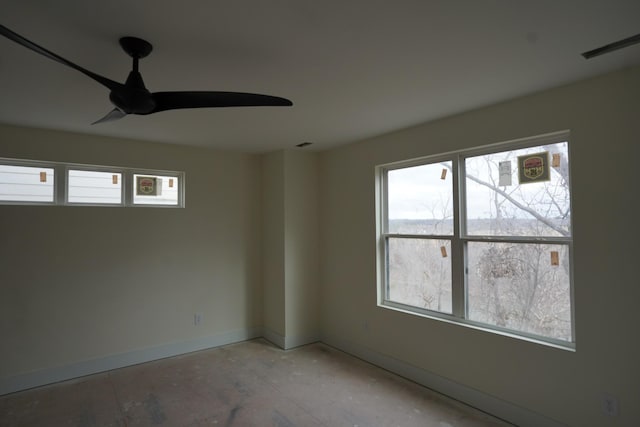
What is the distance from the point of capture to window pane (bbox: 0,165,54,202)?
3.47m

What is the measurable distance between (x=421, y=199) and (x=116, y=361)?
3698 mm

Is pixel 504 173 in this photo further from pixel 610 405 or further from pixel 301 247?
pixel 301 247

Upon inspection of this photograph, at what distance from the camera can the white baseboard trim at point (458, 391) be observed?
267 cm

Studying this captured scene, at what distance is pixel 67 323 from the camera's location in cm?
365

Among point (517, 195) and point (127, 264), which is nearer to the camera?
point (517, 195)

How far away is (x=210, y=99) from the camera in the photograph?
188cm

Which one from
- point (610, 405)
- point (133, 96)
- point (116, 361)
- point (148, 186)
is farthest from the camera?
point (148, 186)

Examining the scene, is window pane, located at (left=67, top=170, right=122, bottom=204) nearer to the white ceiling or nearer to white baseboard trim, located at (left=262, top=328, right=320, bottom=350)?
the white ceiling

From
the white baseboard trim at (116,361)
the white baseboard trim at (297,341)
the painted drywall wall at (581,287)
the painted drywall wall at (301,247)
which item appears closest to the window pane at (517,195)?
the painted drywall wall at (581,287)

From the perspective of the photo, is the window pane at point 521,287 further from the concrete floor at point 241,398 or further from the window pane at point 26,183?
the window pane at point 26,183

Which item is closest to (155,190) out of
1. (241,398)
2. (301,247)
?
(301,247)

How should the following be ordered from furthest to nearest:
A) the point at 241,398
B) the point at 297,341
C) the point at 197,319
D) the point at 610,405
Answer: the point at 297,341, the point at 197,319, the point at 241,398, the point at 610,405

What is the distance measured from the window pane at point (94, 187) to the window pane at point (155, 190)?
18cm

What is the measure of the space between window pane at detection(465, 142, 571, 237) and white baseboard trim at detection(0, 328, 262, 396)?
326 centimetres
